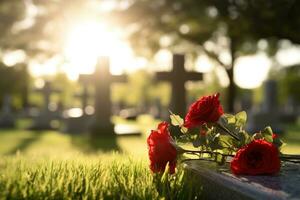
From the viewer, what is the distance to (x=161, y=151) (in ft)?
9.58

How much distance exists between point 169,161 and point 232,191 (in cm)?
51

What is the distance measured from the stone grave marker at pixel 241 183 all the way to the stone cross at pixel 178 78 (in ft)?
32.0

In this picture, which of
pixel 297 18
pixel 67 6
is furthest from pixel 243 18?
pixel 67 6

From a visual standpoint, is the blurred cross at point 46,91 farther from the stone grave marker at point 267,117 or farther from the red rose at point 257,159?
the red rose at point 257,159

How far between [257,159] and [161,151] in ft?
1.95

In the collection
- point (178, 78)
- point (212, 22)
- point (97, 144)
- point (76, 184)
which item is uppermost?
point (212, 22)

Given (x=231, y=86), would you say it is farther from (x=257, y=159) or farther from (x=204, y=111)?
(x=257, y=159)

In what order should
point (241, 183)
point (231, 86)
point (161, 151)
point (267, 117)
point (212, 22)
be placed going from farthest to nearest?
point (231, 86) → point (212, 22) → point (267, 117) → point (161, 151) → point (241, 183)

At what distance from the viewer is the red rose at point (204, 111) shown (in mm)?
2998

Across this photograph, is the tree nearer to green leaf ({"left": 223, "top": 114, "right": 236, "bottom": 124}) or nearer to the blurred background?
the blurred background

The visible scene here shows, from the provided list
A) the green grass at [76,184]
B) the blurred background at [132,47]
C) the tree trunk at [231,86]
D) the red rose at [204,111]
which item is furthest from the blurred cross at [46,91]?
the red rose at [204,111]

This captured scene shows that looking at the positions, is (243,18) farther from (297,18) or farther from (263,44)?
(263,44)

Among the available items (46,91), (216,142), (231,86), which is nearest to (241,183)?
(216,142)

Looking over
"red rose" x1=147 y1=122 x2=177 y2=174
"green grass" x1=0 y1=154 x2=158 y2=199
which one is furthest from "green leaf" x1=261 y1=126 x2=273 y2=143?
"green grass" x1=0 y1=154 x2=158 y2=199
